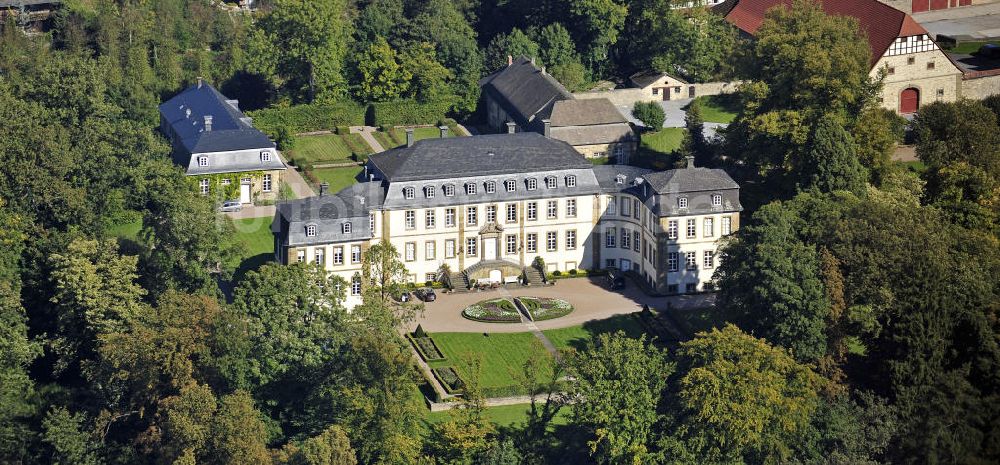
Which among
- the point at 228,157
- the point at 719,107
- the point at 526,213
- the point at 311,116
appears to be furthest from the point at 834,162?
the point at 311,116

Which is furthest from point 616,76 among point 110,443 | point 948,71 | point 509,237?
point 110,443

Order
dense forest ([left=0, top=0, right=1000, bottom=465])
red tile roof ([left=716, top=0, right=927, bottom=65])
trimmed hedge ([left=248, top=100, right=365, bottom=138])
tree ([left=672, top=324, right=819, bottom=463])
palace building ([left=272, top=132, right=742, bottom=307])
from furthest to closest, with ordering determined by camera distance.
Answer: trimmed hedge ([left=248, top=100, right=365, bottom=138]) < red tile roof ([left=716, top=0, right=927, bottom=65]) < palace building ([left=272, top=132, right=742, bottom=307]) < dense forest ([left=0, top=0, right=1000, bottom=465]) < tree ([left=672, top=324, right=819, bottom=463])

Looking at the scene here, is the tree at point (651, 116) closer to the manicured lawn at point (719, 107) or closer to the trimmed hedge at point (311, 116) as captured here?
the manicured lawn at point (719, 107)

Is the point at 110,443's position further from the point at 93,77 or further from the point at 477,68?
the point at 477,68

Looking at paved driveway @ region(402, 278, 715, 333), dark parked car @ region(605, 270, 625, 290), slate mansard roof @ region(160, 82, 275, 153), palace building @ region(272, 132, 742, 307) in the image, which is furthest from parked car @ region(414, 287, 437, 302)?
slate mansard roof @ region(160, 82, 275, 153)

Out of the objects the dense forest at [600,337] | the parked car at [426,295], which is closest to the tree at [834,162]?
the dense forest at [600,337]

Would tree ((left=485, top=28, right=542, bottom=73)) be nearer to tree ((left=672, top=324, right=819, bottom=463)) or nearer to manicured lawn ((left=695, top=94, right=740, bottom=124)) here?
manicured lawn ((left=695, top=94, right=740, bottom=124))
